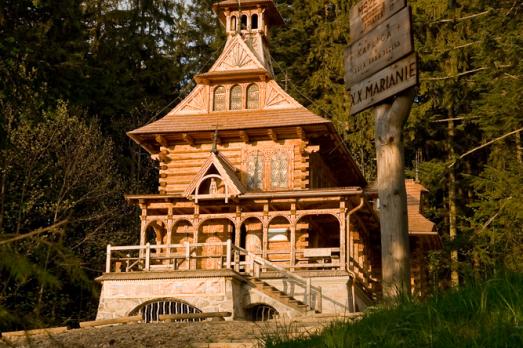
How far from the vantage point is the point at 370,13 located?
901 cm

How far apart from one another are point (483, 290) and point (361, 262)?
22.1 metres

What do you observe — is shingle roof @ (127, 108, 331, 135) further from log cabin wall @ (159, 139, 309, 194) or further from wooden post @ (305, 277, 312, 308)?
wooden post @ (305, 277, 312, 308)

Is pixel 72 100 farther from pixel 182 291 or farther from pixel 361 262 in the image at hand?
pixel 182 291

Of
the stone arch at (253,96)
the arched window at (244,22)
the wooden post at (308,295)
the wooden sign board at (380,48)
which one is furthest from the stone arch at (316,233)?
the wooden sign board at (380,48)

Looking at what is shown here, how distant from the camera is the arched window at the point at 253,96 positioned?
2772 centimetres

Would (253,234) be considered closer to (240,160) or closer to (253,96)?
(240,160)

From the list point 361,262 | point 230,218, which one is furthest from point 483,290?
point 361,262

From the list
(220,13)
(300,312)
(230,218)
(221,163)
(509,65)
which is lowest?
(300,312)

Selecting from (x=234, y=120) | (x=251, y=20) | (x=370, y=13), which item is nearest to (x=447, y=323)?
(x=370, y=13)

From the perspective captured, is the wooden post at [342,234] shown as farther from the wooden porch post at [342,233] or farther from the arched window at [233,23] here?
the arched window at [233,23]

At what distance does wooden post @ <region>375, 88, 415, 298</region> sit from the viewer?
27.3ft

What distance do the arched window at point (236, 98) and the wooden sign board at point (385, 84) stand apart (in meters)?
18.7

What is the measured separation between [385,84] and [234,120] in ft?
60.5

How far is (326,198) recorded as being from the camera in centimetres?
2438
